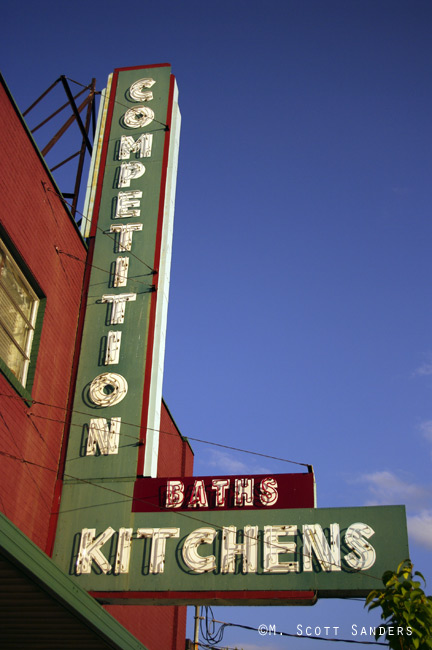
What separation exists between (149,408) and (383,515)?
18.7 ft

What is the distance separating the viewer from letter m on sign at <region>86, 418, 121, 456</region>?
16.7 metres

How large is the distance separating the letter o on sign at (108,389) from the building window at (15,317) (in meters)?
1.83

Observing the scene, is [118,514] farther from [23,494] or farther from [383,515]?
[383,515]

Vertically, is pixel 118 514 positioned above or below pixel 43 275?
below

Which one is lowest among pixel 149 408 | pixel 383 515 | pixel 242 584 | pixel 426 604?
pixel 426 604

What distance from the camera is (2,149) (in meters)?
15.5

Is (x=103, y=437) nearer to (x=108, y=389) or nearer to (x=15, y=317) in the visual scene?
(x=108, y=389)

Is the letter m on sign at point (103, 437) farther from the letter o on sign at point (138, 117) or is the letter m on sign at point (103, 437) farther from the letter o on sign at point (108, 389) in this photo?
the letter o on sign at point (138, 117)

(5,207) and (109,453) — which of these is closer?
(5,207)

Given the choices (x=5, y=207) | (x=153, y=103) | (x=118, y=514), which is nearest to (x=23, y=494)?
(x=118, y=514)

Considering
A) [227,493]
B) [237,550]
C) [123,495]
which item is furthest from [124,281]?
[237,550]

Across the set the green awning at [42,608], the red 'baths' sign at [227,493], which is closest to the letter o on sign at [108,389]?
the red 'baths' sign at [227,493]

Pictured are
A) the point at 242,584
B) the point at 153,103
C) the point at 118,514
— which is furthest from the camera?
the point at 153,103

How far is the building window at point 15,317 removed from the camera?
15.8m
